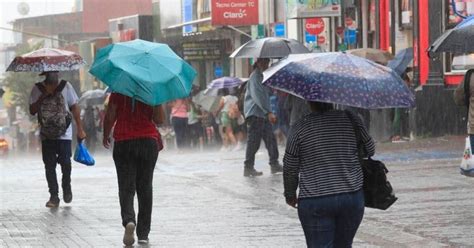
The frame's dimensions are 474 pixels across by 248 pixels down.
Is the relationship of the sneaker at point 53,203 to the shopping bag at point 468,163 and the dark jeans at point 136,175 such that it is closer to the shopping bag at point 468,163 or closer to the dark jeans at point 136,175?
the dark jeans at point 136,175

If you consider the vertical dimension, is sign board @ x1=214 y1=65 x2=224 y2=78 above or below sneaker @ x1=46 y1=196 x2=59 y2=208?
below

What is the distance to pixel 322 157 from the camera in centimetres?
704

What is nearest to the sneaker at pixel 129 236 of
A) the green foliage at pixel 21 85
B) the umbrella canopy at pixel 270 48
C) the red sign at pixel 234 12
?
the umbrella canopy at pixel 270 48

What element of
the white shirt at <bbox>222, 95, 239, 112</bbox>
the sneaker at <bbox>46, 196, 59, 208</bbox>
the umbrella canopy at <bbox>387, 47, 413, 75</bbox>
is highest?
the umbrella canopy at <bbox>387, 47, 413, 75</bbox>

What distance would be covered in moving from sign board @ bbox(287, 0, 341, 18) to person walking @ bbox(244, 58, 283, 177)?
12870 mm

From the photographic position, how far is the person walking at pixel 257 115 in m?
16.7

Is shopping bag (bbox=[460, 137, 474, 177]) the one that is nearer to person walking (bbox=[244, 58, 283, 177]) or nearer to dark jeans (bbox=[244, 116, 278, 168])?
person walking (bbox=[244, 58, 283, 177])

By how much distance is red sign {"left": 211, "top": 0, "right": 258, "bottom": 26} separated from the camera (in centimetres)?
3894

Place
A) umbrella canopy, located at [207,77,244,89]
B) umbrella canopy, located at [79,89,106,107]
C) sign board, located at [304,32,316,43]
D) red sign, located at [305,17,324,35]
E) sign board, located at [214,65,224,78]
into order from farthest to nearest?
sign board, located at [214,65,224,78], umbrella canopy, located at [79,89,106,107], sign board, located at [304,32,316,43], red sign, located at [305,17,324,35], umbrella canopy, located at [207,77,244,89]

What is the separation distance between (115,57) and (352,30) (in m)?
20.4

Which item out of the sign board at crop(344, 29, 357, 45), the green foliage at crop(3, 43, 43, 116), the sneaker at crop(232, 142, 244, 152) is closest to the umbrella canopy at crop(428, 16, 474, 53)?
the sneaker at crop(232, 142, 244, 152)

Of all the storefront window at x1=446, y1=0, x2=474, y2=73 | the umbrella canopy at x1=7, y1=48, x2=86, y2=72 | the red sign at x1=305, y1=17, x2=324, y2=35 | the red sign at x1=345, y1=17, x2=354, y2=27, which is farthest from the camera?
the red sign at x1=305, y1=17, x2=324, y2=35

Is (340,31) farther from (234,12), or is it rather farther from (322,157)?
(322,157)

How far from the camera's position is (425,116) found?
78.1 feet
